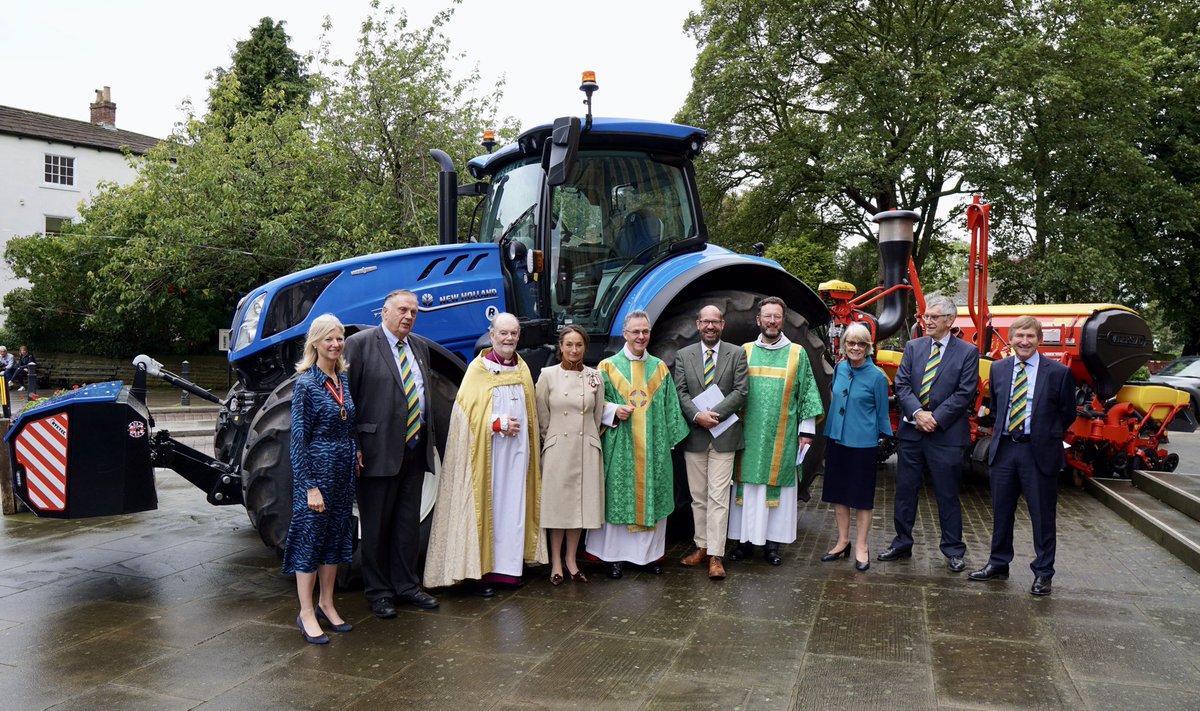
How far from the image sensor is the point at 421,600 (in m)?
4.60

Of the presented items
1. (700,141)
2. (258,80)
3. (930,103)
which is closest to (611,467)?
(700,141)

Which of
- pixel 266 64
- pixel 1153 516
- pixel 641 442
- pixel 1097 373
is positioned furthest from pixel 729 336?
pixel 266 64

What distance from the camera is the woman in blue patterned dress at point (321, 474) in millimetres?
4078

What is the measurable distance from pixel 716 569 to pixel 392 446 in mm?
2039

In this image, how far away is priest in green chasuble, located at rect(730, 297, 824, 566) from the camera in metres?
5.45

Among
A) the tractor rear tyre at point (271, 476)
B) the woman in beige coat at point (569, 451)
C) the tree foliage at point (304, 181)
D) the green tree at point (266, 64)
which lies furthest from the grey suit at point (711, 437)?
the green tree at point (266, 64)

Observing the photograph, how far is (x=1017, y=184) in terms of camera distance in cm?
1902

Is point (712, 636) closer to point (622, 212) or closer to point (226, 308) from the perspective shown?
point (622, 212)

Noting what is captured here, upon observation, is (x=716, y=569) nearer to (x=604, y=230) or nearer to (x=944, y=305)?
(x=944, y=305)

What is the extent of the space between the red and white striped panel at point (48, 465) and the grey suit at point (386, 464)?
156cm

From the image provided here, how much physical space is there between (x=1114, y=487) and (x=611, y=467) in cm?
562

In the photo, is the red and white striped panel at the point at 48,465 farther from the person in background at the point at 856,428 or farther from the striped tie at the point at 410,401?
the person in background at the point at 856,428

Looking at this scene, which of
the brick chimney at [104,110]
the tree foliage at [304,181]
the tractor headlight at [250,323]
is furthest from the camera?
the brick chimney at [104,110]

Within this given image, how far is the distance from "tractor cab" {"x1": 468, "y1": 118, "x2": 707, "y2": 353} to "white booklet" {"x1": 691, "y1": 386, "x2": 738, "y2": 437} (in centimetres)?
89
